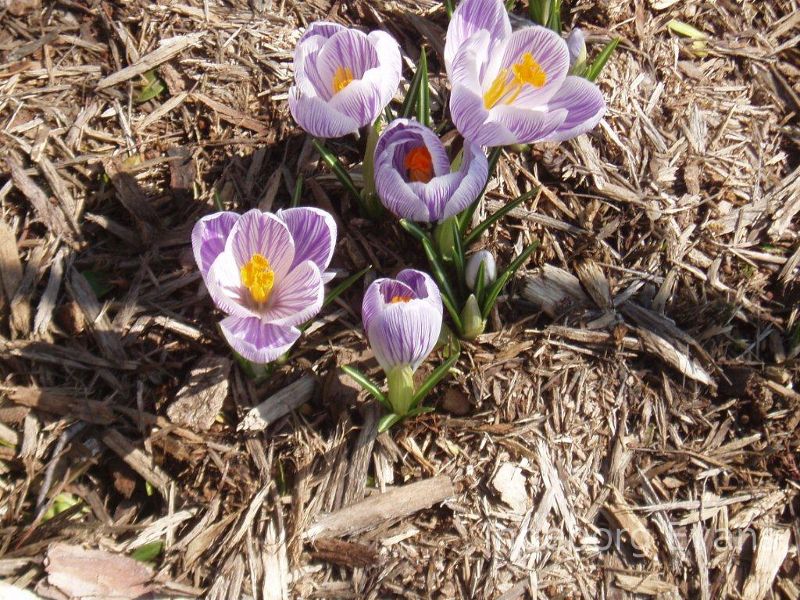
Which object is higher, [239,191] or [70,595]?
[239,191]

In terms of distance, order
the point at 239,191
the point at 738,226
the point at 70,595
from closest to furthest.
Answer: the point at 70,595
the point at 239,191
the point at 738,226

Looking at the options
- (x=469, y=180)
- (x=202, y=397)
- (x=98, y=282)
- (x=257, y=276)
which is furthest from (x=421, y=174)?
(x=98, y=282)

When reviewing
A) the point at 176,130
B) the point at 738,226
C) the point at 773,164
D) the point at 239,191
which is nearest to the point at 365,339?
the point at 239,191

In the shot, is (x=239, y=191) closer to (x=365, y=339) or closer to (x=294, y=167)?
(x=294, y=167)

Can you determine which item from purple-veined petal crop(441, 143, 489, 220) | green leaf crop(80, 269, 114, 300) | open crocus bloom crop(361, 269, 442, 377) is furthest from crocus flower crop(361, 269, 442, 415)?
green leaf crop(80, 269, 114, 300)

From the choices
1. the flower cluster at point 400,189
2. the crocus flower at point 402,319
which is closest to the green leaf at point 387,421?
the flower cluster at point 400,189

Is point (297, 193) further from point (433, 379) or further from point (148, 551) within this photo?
point (148, 551)
